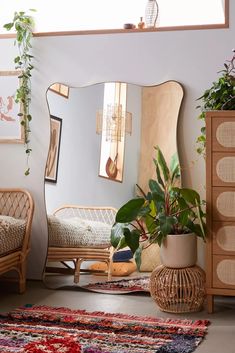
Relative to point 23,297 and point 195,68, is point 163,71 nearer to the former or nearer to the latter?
point 195,68

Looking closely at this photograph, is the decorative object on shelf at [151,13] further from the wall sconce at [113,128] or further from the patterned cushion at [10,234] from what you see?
the patterned cushion at [10,234]

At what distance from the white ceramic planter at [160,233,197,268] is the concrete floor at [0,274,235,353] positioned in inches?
11.2

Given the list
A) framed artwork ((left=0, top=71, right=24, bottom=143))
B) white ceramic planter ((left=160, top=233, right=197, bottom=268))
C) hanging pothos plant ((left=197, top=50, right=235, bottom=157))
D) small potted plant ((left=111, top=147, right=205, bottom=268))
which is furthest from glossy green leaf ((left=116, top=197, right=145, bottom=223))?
framed artwork ((left=0, top=71, right=24, bottom=143))

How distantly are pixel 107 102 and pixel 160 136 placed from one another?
44cm

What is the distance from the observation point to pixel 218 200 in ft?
9.78

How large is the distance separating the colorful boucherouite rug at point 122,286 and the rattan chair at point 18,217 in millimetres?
443

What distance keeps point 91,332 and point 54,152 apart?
5.10ft

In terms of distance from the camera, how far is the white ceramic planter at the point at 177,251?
3.04 m

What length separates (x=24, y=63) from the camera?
3852 millimetres

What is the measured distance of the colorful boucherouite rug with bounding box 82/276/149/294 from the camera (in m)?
3.45

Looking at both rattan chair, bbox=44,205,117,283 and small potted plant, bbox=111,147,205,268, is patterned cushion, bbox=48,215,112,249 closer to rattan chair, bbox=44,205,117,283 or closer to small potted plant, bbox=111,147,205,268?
rattan chair, bbox=44,205,117,283

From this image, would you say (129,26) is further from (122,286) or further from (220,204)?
(122,286)

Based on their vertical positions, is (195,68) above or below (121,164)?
above

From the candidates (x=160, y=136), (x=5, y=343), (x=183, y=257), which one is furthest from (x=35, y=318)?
(x=160, y=136)
